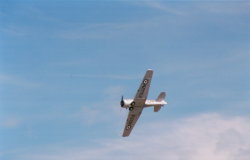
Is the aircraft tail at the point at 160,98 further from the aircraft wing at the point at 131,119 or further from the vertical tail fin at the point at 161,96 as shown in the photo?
the aircraft wing at the point at 131,119

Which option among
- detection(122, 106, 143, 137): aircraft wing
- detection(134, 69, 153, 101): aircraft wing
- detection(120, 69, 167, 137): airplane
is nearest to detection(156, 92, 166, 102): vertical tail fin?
detection(120, 69, 167, 137): airplane

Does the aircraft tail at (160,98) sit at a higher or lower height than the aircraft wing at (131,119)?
higher

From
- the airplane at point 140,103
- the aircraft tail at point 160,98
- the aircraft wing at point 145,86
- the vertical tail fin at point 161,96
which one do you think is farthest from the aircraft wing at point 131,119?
the vertical tail fin at point 161,96

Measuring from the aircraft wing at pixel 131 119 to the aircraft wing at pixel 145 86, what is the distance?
3375mm

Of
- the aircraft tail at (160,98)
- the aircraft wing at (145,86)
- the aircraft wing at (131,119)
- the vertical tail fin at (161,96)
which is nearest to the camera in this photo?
the aircraft wing at (145,86)

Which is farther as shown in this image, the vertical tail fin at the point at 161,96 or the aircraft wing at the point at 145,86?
the vertical tail fin at the point at 161,96

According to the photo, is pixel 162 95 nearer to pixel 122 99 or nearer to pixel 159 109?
pixel 159 109

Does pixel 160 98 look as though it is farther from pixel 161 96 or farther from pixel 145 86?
pixel 145 86

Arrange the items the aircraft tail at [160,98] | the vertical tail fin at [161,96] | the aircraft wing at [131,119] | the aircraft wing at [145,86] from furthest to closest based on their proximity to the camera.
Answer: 1. the vertical tail fin at [161,96]
2. the aircraft tail at [160,98]
3. the aircraft wing at [131,119]
4. the aircraft wing at [145,86]

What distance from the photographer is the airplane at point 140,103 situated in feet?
391

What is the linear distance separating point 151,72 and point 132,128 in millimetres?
17412

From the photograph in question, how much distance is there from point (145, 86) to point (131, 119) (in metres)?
11.6

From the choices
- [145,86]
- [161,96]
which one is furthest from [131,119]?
[145,86]

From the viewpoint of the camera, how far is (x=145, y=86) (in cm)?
11944
